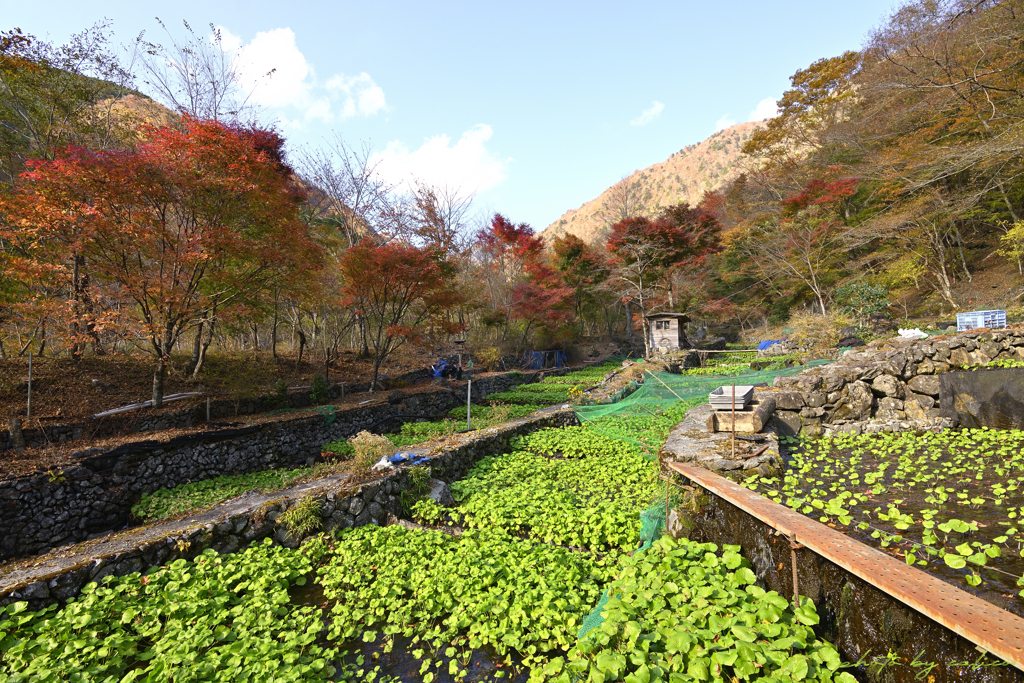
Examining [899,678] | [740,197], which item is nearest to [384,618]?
[899,678]

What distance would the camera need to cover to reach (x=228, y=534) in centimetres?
482

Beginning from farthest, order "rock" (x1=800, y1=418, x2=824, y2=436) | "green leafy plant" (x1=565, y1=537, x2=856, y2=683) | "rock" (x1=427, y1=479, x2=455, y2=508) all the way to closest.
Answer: "rock" (x1=800, y1=418, x2=824, y2=436) < "rock" (x1=427, y1=479, x2=455, y2=508) < "green leafy plant" (x1=565, y1=537, x2=856, y2=683)

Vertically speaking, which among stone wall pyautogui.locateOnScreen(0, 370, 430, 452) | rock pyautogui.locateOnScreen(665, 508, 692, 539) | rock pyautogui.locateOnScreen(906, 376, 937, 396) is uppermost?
stone wall pyautogui.locateOnScreen(0, 370, 430, 452)

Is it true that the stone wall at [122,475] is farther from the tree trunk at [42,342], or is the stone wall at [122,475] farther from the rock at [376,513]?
the tree trunk at [42,342]

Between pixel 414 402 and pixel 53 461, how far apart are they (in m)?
7.65

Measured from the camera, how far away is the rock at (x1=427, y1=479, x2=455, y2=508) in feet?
19.2

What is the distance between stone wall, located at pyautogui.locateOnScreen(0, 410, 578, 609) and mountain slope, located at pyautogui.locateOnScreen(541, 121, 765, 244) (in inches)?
2360

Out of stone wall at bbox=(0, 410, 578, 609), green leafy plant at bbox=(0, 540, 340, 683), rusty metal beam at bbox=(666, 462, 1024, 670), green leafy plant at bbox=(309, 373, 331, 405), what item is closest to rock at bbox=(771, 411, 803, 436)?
rusty metal beam at bbox=(666, 462, 1024, 670)

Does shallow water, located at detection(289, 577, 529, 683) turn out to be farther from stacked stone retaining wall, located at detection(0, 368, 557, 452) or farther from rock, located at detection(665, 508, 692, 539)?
stacked stone retaining wall, located at detection(0, 368, 557, 452)

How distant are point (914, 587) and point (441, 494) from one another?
5.04 meters

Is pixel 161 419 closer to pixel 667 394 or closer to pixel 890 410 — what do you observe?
pixel 667 394

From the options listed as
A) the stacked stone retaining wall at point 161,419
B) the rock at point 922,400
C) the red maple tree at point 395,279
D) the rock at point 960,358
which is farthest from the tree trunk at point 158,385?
the rock at point 960,358

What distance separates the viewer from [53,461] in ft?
19.9

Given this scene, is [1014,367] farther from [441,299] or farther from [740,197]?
[740,197]
